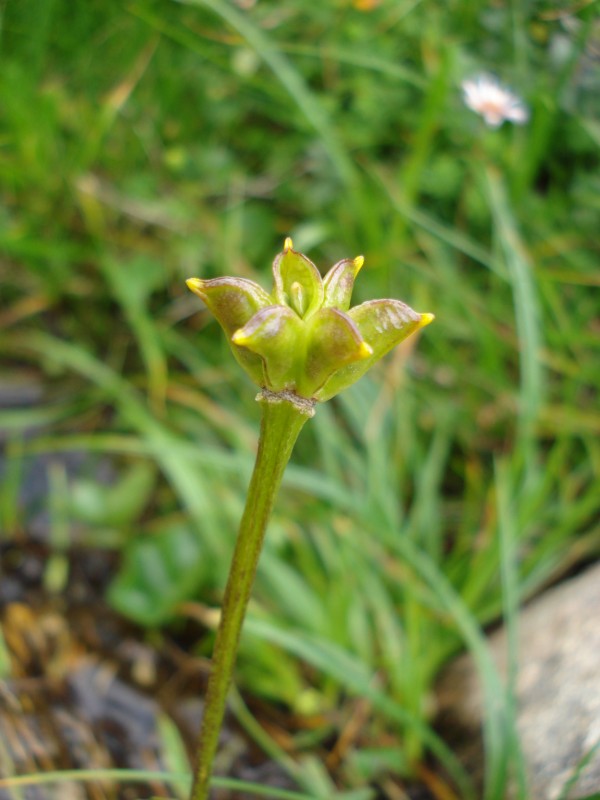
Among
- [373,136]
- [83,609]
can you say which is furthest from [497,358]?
[83,609]

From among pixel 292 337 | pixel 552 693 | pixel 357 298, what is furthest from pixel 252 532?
pixel 357 298

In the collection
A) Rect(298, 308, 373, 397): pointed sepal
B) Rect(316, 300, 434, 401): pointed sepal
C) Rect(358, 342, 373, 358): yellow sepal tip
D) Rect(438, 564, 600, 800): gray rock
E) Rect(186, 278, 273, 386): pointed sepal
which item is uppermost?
Rect(186, 278, 273, 386): pointed sepal

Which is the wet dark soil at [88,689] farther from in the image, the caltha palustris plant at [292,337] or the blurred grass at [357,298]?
the caltha palustris plant at [292,337]

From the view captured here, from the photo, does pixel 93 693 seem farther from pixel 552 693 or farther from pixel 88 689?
pixel 552 693

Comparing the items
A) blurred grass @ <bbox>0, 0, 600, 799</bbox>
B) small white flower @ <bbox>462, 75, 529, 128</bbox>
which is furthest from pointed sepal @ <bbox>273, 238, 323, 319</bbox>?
small white flower @ <bbox>462, 75, 529, 128</bbox>

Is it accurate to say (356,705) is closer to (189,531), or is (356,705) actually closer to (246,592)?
(189,531)

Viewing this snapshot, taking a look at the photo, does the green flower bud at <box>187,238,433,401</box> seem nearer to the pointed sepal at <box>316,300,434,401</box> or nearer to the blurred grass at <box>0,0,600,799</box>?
the pointed sepal at <box>316,300,434,401</box>

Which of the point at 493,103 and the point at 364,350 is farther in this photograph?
the point at 493,103
